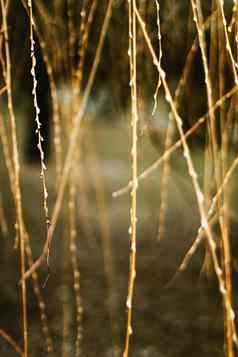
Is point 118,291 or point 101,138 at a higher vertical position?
point 118,291

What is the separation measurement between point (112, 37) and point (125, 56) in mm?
73

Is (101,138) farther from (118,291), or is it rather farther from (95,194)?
(118,291)

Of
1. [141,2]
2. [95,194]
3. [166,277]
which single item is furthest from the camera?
[95,194]

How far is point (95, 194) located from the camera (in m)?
2.27

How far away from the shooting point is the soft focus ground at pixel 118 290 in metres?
0.83

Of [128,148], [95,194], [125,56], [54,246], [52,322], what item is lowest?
[128,148]

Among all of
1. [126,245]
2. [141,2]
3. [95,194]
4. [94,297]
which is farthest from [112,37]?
[95,194]

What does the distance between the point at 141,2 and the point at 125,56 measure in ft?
1.15

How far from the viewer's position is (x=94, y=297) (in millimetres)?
1033

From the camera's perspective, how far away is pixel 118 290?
108 centimetres

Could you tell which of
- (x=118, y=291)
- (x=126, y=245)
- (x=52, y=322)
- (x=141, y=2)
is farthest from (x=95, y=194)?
(x=141, y=2)

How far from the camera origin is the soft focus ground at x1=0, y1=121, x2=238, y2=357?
828 mm

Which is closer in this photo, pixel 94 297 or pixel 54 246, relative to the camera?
pixel 94 297

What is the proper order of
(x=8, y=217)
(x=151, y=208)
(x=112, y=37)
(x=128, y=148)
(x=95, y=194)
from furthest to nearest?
1. (x=128, y=148)
2. (x=95, y=194)
3. (x=151, y=208)
4. (x=8, y=217)
5. (x=112, y=37)
